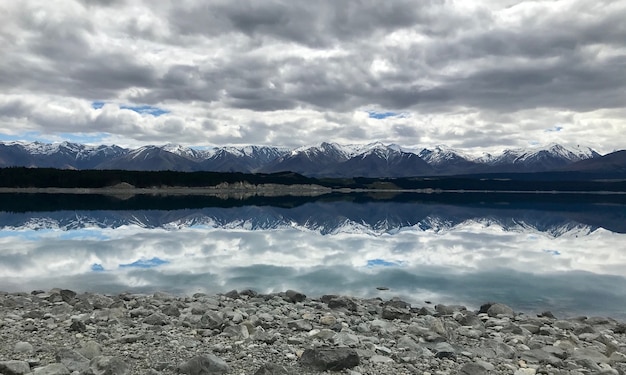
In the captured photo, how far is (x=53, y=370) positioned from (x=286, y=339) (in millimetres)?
5312

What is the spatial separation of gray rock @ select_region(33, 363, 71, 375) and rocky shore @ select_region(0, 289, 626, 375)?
19 mm

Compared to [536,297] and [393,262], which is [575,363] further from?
[393,262]

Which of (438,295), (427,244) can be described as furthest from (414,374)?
(427,244)

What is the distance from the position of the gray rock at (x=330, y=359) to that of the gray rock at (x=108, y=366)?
3603mm

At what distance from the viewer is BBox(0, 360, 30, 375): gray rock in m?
8.66

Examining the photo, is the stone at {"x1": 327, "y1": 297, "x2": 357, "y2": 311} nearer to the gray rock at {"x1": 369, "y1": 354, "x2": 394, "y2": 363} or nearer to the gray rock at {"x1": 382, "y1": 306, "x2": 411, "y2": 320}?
the gray rock at {"x1": 382, "y1": 306, "x2": 411, "y2": 320}

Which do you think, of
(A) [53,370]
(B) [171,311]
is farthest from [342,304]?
(A) [53,370]

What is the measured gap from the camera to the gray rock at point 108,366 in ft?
29.4

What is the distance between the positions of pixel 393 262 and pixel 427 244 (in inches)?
452

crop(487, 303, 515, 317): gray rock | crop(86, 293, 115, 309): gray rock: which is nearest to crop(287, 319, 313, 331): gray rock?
crop(86, 293, 115, 309): gray rock

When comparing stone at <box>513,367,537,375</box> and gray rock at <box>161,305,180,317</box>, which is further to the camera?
gray rock at <box>161,305,180,317</box>

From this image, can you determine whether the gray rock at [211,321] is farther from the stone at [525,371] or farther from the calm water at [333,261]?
the calm water at [333,261]

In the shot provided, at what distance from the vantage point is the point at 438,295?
72.2ft

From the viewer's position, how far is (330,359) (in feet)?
32.6
